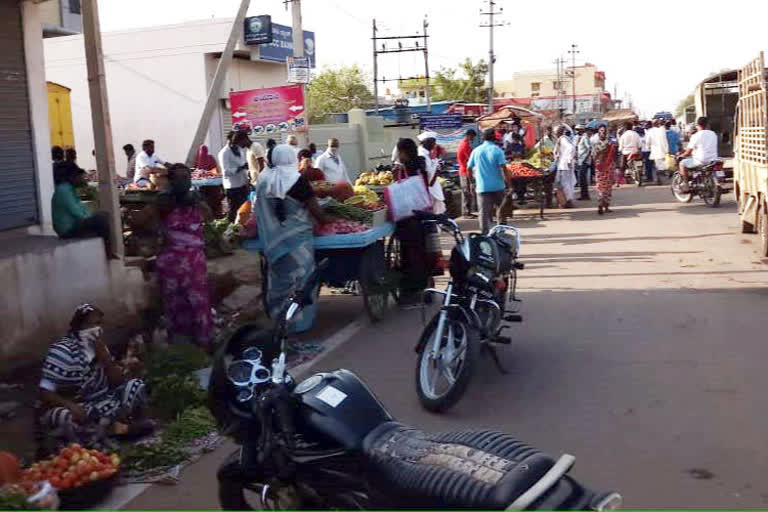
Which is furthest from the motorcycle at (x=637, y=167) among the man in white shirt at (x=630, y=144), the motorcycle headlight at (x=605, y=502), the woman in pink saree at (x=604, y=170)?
the motorcycle headlight at (x=605, y=502)

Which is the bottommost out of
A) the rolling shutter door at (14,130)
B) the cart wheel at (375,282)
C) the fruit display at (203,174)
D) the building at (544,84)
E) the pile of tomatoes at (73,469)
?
the pile of tomatoes at (73,469)

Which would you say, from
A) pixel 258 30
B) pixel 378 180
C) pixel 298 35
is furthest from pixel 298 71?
pixel 258 30

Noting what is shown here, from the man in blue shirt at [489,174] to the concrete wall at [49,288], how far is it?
6249 millimetres

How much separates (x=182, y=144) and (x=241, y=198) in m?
13.6

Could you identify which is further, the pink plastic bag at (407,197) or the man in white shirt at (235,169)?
the man in white shirt at (235,169)

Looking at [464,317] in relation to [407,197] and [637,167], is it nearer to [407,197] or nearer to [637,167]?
[407,197]

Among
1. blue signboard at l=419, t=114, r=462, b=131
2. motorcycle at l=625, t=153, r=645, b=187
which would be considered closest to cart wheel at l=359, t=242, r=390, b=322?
blue signboard at l=419, t=114, r=462, b=131

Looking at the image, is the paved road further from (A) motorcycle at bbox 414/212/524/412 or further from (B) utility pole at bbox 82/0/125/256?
(B) utility pole at bbox 82/0/125/256

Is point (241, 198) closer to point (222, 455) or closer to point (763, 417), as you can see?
point (222, 455)

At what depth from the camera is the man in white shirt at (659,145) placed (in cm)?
2305

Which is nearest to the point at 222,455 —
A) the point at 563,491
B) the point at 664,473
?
the point at 664,473

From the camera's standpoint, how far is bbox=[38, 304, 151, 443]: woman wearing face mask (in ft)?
17.5

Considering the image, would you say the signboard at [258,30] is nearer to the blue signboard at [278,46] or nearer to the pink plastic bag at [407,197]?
the blue signboard at [278,46]

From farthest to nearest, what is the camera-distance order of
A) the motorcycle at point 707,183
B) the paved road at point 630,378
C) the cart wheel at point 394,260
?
the motorcycle at point 707,183 → the cart wheel at point 394,260 → the paved road at point 630,378
